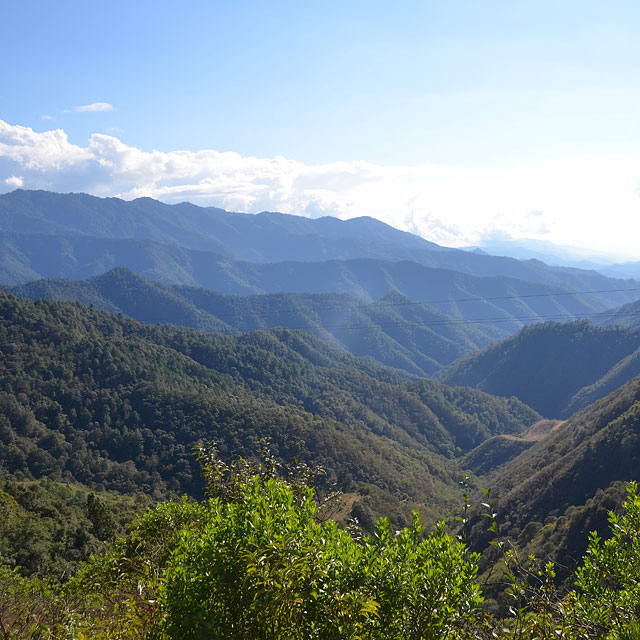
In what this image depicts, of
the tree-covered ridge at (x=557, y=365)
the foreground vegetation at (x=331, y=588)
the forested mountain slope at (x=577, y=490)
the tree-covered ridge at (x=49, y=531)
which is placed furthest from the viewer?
the tree-covered ridge at (x=557, y=365)

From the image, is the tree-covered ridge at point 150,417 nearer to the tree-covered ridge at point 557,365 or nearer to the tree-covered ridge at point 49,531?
the tree-covered ridge at point 49,531

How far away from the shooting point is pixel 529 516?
5616 centimetres

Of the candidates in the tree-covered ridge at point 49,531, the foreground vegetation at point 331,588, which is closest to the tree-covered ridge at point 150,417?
the tree-covered ridge at point 49,531

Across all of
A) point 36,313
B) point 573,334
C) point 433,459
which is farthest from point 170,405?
point 573,334

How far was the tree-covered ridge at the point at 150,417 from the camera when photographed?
66875 mm

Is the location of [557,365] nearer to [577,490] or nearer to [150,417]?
[577,490]

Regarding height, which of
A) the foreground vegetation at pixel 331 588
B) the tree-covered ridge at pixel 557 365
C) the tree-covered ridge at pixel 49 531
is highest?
the foreground vegetation at pixel 331 588

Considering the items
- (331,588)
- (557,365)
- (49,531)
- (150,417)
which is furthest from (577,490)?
(557,365)

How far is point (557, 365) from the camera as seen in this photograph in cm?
16938

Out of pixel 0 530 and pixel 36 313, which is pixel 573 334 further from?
pixel 0 530

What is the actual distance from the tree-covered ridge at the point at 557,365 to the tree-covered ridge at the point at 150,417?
197 ft

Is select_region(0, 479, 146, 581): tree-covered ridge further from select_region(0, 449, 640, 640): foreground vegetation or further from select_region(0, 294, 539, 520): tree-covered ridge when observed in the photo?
select_region(0, 294, 539, 520): tree-covered ridge

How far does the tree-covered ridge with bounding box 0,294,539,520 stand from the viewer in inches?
2633

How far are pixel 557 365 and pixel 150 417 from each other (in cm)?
14887
